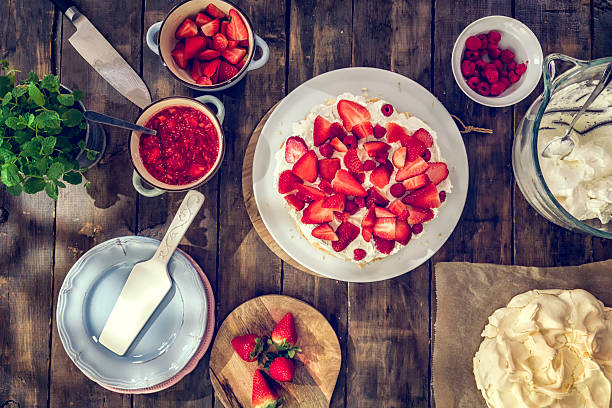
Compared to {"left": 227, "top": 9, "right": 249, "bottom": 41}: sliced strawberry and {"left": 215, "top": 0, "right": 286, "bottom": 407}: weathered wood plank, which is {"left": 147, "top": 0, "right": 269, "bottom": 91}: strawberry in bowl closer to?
{"left": 227, "top": 9, "right": 249, "bottom": 41}: sliced strawberry

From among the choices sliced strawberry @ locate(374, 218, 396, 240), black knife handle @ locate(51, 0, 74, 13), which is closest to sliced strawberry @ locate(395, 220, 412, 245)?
sliced strawberry @ locate(374, 218, 396, 240)

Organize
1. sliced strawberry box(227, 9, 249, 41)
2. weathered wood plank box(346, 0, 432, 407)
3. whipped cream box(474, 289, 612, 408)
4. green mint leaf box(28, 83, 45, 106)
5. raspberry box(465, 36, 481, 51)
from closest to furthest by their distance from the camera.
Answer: green mint leaf box(28, 83, 45, 106) → whipped cream box(474, 289, 612, 408) → sliced strawberry box(227, 9, 249, 41) → raspberry box(465, 36, 481, 51) → weathered wood plank box(346, 0, 432, 407)

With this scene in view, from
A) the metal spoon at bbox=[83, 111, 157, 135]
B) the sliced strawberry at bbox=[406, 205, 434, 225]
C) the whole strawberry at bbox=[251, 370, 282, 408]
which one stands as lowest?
the whole strawberry at bbox=[251, 370, 282, 408]

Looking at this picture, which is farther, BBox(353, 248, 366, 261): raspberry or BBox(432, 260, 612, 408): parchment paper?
BBox(432, 260, 612, 408): parchment paper

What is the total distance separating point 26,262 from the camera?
188 centimetres

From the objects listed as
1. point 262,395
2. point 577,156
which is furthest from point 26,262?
point 577,156

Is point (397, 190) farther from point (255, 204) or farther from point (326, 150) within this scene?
point (255, 204)

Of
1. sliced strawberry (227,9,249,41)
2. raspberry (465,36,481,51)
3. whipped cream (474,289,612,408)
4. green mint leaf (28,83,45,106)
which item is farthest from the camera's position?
raspberry (465,36,481,51)

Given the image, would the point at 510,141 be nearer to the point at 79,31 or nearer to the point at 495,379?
the point at 495,379

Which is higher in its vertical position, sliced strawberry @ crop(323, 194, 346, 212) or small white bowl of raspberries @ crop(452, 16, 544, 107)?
small white bowl of raspberries @ crop(452, 16, 544, 107)

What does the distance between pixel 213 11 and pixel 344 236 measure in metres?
0.90

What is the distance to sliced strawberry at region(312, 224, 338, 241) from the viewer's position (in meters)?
1.59

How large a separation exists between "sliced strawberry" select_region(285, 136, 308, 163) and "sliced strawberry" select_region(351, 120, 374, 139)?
0.18 m

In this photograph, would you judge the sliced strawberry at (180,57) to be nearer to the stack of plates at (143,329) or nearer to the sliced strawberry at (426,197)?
the stack of plates at (143,329)
